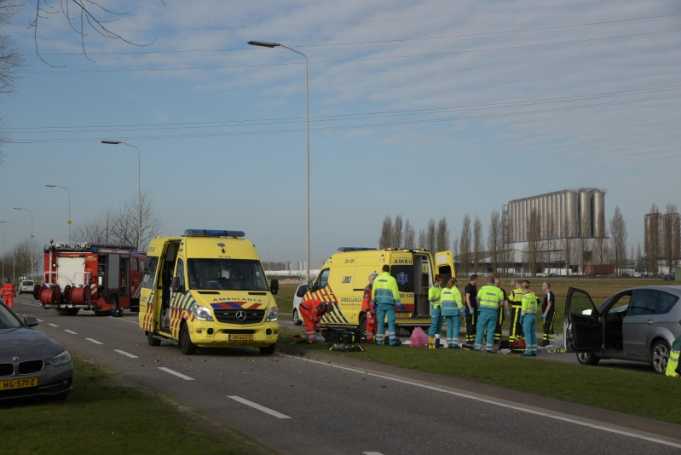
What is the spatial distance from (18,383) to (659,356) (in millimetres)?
11327

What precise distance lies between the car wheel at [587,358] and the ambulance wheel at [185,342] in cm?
830

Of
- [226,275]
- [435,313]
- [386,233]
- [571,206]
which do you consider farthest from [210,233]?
[571,206]

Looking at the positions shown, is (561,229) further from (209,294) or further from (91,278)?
(209,294)

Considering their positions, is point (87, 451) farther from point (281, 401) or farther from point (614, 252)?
point (614, 252)

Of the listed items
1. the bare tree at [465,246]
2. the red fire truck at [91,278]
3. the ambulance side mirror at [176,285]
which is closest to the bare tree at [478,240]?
the bare tree at [465,246]

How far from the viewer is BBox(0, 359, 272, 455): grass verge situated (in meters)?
8.30

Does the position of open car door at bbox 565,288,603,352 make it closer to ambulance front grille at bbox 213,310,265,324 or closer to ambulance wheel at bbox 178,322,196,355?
ambulance front grille at bbox 213,310,265,324

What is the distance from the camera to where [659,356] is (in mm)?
16359

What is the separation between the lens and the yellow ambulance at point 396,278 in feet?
83.6

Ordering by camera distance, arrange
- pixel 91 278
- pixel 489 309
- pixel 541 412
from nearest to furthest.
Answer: pixel 541 412 < pixel 489 309 < pixel 91 278

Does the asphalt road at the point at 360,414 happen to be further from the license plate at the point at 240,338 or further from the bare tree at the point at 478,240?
the bare tree at the point at 478,240

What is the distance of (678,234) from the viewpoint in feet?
352

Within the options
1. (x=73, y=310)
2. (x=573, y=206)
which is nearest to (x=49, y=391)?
(x=73, y=310)

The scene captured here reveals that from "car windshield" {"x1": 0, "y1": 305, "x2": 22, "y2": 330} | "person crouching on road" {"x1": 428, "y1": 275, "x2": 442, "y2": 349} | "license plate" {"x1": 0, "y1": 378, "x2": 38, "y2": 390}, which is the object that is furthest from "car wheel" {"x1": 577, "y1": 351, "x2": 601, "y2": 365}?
"license plate" {"x1": 0, "y1": 378, "x2": 38, "y2": 390}
